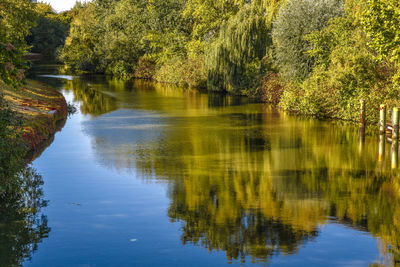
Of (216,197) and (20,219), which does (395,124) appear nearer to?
(216,197)

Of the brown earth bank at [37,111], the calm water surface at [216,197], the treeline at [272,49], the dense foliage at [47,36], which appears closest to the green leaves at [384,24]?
the treeline at [272,49]

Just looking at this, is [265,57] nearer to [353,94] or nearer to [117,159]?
[353,94]

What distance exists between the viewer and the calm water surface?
1062 centimetres

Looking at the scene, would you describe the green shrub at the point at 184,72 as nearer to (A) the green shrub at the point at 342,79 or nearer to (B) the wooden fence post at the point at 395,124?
(A) the green shrub at the point at 342,79

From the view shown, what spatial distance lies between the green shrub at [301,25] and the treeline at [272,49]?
0.07 metres

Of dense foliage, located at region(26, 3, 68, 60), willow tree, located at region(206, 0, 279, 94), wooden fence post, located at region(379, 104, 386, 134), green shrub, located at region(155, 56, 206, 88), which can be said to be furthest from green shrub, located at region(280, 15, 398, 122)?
dense foliage, located at region(26, 3, 68, 60)

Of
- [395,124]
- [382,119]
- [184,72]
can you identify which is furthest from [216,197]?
[184,72]

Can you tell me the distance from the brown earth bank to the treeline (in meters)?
14.0

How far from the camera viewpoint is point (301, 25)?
3569cm

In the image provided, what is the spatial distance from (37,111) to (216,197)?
52.2ft

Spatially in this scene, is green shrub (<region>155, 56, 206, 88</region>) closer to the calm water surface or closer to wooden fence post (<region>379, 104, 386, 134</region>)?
the calm water surface

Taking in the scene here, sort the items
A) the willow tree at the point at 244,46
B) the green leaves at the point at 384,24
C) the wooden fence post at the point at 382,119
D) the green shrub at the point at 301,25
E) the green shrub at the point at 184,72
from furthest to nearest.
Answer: the green shrub at the point at 184,72, the willow tree at the point at 244,46, the green shrub at the point at 301,25, the wooden fence post at the point at 382,119, the green leaves at the point at 384,24

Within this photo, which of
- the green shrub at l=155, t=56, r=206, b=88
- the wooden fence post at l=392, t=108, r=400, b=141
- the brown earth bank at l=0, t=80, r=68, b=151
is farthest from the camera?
the green shrub at l=155, t=56, r=206, b=88

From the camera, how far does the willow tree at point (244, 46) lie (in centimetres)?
4153
